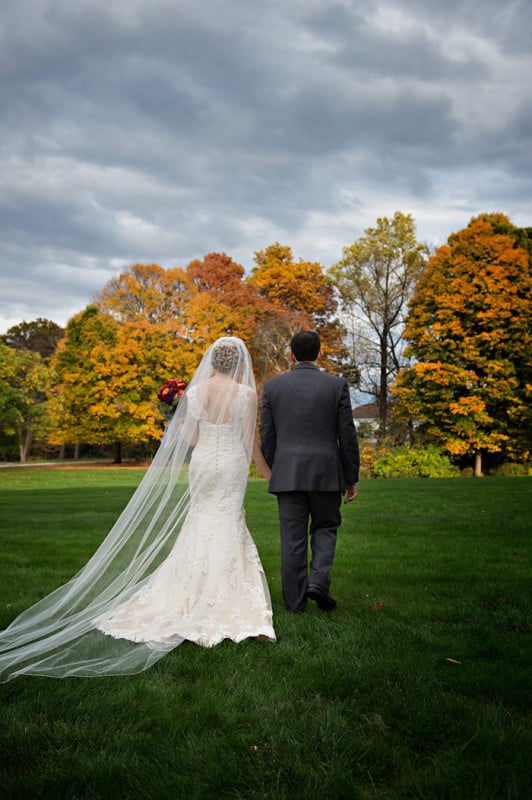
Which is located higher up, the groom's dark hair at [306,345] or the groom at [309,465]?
the groom's dark hair at [306,345]

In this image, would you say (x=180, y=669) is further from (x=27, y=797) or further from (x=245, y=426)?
(x=245, y=426)

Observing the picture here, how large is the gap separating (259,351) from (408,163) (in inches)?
563

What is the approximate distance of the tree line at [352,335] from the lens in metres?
23.4

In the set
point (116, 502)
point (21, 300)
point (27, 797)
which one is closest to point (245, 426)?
point (27, 797)

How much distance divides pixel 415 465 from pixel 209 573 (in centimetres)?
1806

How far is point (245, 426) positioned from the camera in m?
5.07

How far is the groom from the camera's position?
4746 millimetres

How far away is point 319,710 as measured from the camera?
2.89 metres

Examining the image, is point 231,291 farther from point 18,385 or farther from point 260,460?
point 260,460

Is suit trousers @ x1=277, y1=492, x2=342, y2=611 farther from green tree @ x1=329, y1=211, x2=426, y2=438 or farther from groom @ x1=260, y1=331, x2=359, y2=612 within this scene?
green tree @ x1=329, y1=211, x2=426, y2=438

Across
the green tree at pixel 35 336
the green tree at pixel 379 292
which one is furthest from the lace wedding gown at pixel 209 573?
the green tree at pixel 35 336

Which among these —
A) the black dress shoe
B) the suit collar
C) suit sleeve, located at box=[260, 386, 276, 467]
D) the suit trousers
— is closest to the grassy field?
the black dress shoe

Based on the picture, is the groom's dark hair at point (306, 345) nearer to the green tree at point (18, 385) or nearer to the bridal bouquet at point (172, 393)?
the bridal bouquet at point (172, 393)

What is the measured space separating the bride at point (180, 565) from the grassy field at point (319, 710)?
0.98 feet
